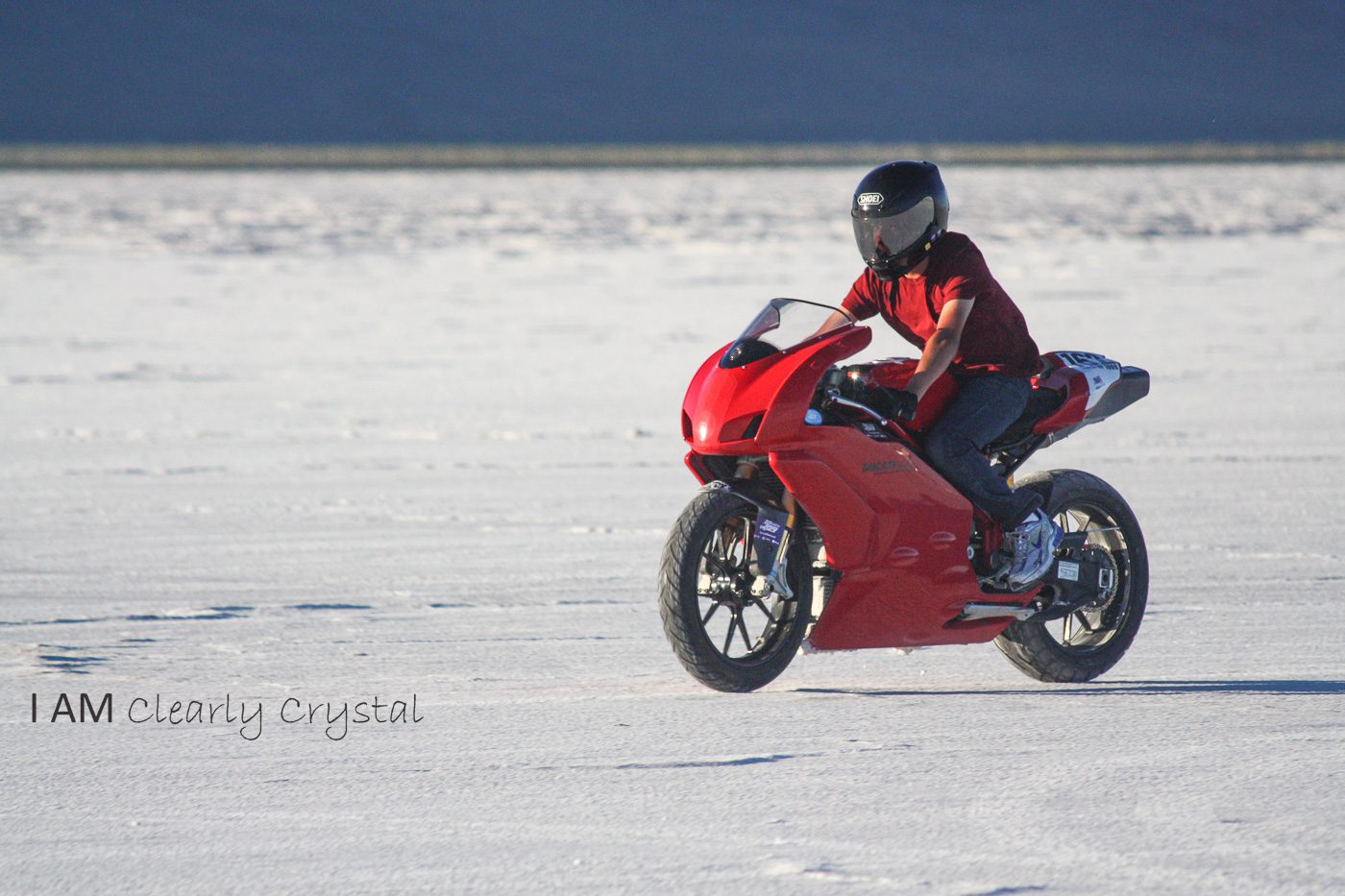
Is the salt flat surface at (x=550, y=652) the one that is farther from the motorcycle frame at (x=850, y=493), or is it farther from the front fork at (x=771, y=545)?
the front fork at (x=771, y=545)

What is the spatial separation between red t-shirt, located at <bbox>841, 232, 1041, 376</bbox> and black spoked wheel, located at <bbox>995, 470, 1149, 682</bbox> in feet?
1.64

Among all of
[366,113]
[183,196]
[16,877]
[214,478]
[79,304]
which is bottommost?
[16,877]

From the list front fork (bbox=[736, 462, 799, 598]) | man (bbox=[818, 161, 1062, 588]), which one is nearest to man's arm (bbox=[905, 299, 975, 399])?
man (bbox=[818, 161, 1062, 588])

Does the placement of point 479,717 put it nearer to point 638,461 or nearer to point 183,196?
point 638,461

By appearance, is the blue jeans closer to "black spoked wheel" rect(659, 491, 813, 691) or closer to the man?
the man

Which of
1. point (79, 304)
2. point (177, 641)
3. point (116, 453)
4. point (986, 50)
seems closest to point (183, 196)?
point (79, 304)

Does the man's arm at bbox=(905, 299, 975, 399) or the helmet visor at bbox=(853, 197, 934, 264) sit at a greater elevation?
the helmet visor at bbox=(853, 197, 934, 264)

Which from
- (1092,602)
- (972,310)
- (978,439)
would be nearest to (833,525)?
(978,439)

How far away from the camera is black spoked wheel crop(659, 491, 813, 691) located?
551cm

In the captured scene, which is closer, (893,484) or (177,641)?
(893,484)

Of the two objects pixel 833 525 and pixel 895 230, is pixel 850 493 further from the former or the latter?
pixel 895 230

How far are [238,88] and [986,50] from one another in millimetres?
66133

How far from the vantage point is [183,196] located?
49.1 m

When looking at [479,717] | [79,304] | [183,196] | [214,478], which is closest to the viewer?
[479,717]
